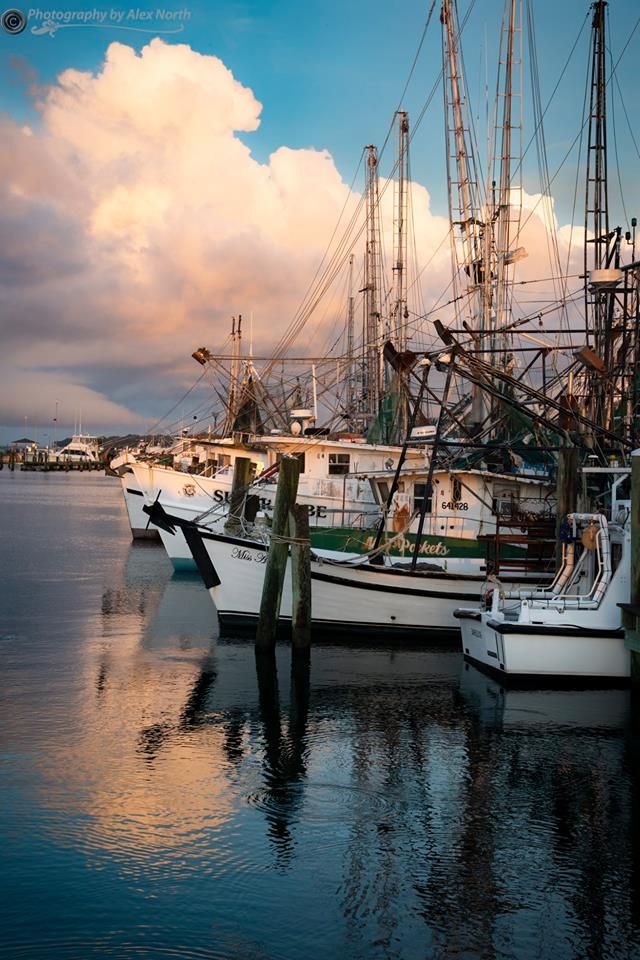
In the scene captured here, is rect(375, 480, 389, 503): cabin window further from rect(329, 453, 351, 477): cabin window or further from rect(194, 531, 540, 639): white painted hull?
rect(194, 531, 540, 639): white painted hull

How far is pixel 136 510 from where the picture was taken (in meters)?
58.6

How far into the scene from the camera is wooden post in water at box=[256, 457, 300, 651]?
2362cm

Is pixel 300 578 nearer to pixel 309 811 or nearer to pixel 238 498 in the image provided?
pixel 238 498

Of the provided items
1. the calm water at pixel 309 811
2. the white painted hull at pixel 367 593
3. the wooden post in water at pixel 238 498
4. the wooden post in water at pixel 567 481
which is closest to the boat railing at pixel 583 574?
the wooden post in water at pixel 567 481

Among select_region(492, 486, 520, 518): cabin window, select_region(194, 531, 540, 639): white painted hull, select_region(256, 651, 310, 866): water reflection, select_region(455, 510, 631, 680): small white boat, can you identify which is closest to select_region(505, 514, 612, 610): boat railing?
select_region(455, 510, 631, 680): small white boat

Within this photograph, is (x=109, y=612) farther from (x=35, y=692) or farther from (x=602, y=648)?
(x=602, y=648)

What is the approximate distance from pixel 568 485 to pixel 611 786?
1035cm

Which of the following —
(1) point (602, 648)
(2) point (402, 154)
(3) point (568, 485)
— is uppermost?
(2) point (402, 154)

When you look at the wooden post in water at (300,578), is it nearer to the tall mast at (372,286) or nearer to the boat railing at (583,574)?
the boat railing at (583,574)

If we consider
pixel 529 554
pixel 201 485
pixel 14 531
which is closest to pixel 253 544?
pixel 529 554

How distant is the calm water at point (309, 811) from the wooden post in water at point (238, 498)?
4.57 metres

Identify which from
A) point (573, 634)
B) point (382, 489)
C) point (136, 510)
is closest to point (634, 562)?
point (573, 634)

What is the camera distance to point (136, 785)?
14039 mm

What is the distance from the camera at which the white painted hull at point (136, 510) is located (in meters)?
55.1
